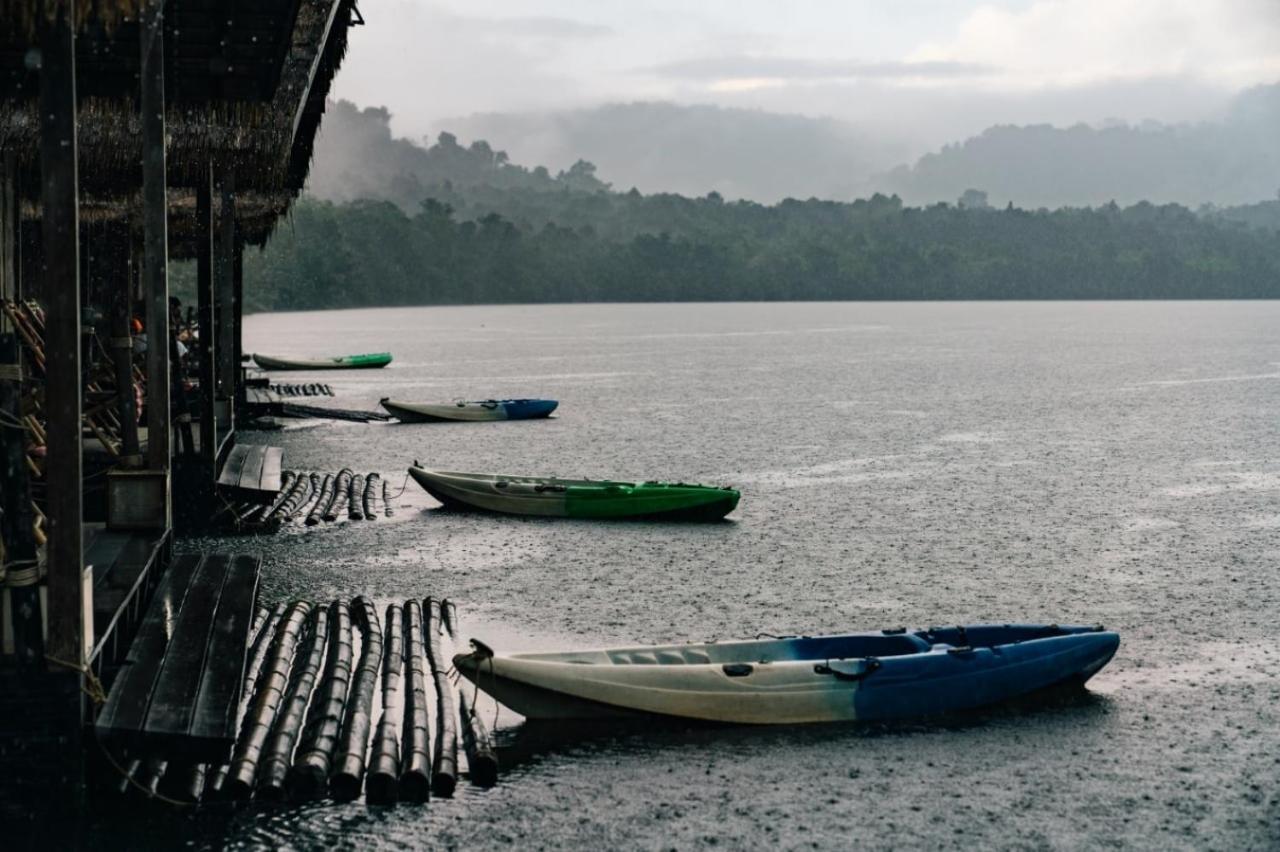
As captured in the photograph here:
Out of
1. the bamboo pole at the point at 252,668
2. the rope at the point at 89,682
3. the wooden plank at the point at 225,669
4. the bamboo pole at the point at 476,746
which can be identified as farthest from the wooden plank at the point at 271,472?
the rope at the point at 89,682

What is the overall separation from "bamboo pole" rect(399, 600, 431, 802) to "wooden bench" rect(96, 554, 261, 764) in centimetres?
117

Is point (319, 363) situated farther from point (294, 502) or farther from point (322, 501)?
point (294, 502)

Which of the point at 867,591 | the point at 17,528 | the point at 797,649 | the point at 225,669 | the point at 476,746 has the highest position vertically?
the point at 17,528

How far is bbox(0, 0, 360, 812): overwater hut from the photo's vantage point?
8.14 meters

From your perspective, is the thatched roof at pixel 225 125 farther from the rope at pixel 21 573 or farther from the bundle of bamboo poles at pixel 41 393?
the rope at pixel 21 573

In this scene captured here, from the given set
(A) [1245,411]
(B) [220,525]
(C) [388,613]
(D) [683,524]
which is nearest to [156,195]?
(C) [388,613]

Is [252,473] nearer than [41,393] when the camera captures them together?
No

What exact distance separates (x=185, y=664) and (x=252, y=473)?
10.3 m

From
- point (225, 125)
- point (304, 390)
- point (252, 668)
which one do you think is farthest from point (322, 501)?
point (304, 390)

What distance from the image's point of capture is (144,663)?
9.66 m

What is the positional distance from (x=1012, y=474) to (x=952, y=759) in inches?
713

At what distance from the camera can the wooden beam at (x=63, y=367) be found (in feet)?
26.3

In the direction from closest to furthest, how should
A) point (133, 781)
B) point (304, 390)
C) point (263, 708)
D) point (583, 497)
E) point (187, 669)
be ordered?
point (133, 781)
point (187, 669)
point (263, 708)
point (583, 497)
point (304, 390)

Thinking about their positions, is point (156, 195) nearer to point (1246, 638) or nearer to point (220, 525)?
point (220, 525)
